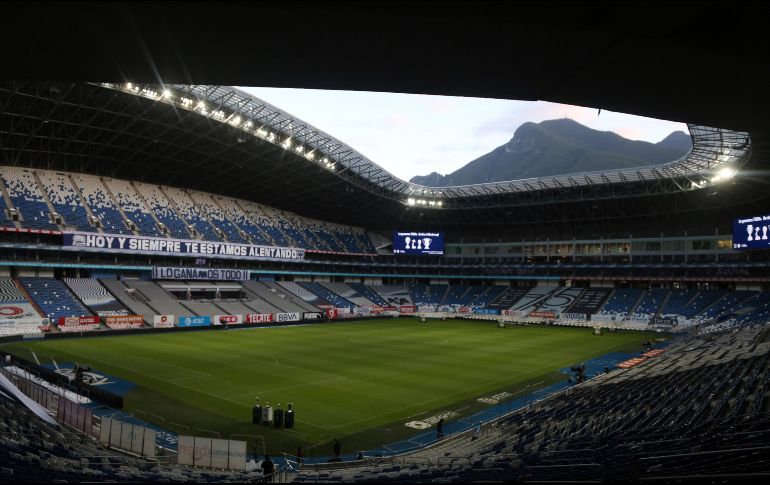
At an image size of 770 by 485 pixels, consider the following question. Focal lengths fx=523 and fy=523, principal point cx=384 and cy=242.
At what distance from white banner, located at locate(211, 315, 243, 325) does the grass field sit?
15.6ft

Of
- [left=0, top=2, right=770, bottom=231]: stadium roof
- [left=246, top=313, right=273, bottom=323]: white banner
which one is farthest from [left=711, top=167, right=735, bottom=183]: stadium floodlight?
[left=0, top=2, right=770, bottom=231]: stadium roof

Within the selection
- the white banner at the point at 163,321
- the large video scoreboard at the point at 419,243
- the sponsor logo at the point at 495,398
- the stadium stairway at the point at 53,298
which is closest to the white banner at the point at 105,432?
the sponsor logo at the point at 495,398

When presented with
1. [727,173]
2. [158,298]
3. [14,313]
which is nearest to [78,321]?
[14,313]

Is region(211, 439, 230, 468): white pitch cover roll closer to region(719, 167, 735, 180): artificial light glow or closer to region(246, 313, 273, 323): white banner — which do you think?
region(246, 313, 273, 323): white banner

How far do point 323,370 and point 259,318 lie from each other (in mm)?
30925

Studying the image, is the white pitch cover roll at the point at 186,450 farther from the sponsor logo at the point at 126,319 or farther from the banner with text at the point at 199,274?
the banner with text at the point at 199,274

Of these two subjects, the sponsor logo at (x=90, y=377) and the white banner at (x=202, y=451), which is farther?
the sponsor logo at (x=90, y=377)

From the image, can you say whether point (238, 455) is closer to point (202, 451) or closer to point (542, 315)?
point (202, 451)

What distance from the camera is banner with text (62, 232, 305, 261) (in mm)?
57000

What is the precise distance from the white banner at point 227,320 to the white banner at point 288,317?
5306mm

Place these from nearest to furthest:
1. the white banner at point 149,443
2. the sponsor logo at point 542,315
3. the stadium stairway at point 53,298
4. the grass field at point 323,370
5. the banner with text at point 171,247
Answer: the white banner at point 149,443 → the grass field at point 323,370 → the stadium stairway at point 53,298 → the banner with text at point 171,247 → the sponsor logo at point 542,315

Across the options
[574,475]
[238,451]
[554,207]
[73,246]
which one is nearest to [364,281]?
[554,207]

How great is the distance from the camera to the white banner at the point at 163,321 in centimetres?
5588

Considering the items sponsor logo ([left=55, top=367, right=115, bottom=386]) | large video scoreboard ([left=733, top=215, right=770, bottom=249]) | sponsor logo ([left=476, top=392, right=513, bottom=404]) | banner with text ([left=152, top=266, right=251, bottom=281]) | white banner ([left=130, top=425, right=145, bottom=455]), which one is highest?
large video scoreboard ([left=733, top=215, right=770, bottom=249])
